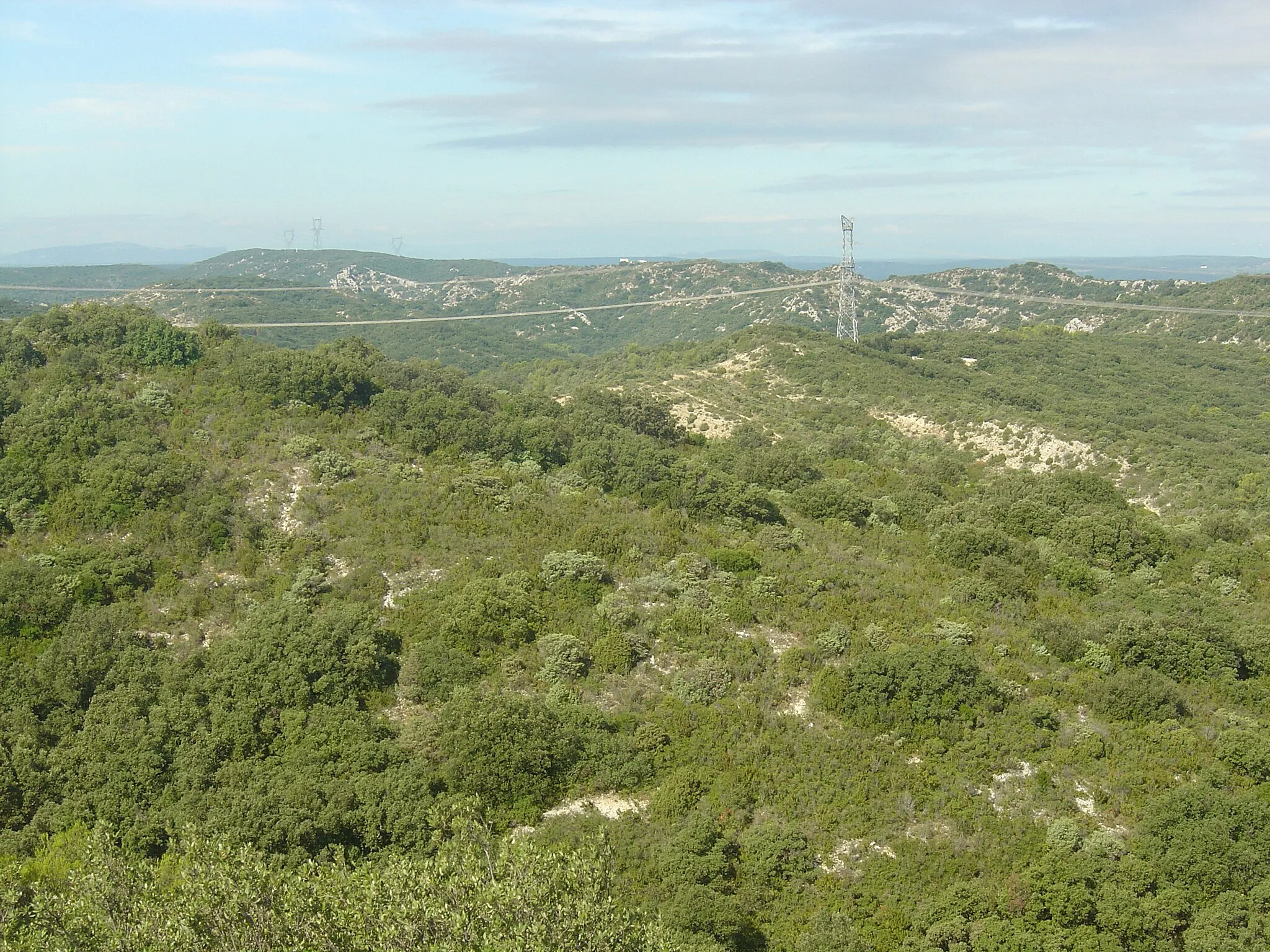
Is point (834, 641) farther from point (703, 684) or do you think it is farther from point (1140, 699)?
point (1140, 699)

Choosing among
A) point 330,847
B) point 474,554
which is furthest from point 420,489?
point 330,847

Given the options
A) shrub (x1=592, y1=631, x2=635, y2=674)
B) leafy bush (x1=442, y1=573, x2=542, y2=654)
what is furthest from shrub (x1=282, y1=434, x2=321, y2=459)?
shrub (x1=592, y1=631, x2=635, y2=674)

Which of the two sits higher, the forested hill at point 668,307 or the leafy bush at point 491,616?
the forested hill at point 668,307

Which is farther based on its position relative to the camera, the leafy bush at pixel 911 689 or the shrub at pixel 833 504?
the shrub at pixel 833 504

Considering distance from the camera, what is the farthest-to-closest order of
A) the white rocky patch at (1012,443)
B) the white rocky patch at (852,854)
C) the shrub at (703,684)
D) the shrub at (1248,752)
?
the white rocky patch at (1012,443)
the shrub at (703,684)
the shrub at (1248,752)
the white rocky patch at (852,854)

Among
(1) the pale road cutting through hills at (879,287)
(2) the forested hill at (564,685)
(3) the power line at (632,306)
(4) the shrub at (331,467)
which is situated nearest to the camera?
(2) the forested hill at (564,685)

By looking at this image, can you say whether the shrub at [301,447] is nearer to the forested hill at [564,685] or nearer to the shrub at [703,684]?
the forested hill at [564,685]

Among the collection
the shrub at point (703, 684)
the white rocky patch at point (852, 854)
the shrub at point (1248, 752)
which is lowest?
the white rocky patch at point (852, 854)

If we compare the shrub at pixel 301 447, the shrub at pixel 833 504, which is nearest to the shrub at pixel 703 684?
the shrub at pixel 833 504
